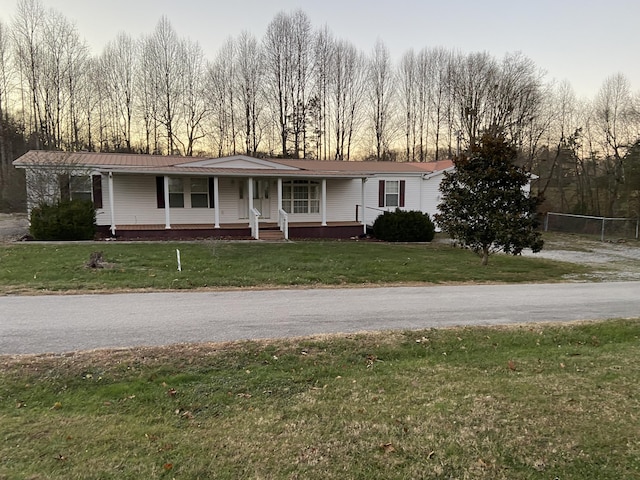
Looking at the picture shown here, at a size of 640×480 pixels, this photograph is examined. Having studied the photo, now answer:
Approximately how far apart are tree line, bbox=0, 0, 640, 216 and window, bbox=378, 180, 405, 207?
11086 mm

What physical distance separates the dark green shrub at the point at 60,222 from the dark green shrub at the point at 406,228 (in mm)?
11468

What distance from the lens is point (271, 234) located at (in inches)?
685

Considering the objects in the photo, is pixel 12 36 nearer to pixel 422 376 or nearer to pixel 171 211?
pixel 171 211

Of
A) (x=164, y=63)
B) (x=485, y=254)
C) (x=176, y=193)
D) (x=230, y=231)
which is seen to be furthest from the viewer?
(x=164, y=63)

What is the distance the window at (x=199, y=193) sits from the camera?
719 inches

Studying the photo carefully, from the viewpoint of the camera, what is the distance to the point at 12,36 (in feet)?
102

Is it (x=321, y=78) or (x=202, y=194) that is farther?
(x=321, y=78)

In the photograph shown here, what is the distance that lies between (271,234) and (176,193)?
4.57m

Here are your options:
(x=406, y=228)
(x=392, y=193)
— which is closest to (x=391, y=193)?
(x=392, y=193)

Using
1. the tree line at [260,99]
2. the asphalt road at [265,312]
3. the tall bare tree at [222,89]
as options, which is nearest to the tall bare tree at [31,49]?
the tree line at [260,99]

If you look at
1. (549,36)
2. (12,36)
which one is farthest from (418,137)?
(12,36)

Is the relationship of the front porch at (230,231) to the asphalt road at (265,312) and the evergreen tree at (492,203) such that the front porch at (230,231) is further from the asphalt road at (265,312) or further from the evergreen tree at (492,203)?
the asphalt road at (265,312)

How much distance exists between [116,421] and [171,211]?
15.9 metres

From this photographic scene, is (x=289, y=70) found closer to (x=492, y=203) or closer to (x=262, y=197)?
(x=262, y=197)
